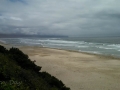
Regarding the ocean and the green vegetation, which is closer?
the green vegetation

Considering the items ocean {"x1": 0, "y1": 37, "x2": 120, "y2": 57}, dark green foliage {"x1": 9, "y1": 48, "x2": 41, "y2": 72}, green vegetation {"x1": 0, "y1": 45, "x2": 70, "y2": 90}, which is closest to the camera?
green vegetation {"x1": 0, "y1": 45, "x2": 70, "y2": 90}

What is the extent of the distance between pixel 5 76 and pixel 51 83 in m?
2.19

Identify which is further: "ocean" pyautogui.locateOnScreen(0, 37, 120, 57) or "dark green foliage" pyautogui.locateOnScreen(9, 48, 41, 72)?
"ocean" pyautogui.locateOnScreen(0, 37, 120, 57)

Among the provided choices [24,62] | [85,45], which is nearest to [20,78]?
[24,62]

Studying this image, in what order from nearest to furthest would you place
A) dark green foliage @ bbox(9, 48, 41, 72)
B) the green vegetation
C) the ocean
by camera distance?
the green vegetation < dark green foliage @ bbox(9, 48, 41, 72) < the ocean

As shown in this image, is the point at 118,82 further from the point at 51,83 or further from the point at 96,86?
the point at 51,83

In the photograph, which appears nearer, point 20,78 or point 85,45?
point 20,78

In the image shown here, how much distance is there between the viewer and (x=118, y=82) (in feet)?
32.8

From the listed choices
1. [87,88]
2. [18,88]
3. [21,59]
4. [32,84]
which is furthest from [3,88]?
[87,88]

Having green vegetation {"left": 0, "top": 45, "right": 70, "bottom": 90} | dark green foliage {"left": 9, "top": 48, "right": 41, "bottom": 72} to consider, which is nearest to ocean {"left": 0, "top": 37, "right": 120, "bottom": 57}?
dark green foliage {"left": 9, "top": 48, "right": 41, "bottom": 72}

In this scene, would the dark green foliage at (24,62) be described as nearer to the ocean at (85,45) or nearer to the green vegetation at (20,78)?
the green vegetation at (20,78)

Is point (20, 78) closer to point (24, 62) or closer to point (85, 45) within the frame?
point (24, 62)

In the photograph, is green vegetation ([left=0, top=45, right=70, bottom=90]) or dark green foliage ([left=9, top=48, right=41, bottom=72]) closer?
green vegetation ([left=0, top=45, right=70, bottom=90])

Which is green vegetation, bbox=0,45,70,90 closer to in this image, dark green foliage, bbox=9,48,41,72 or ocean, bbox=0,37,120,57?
dark green foliage, bbox=9,48,41,72
